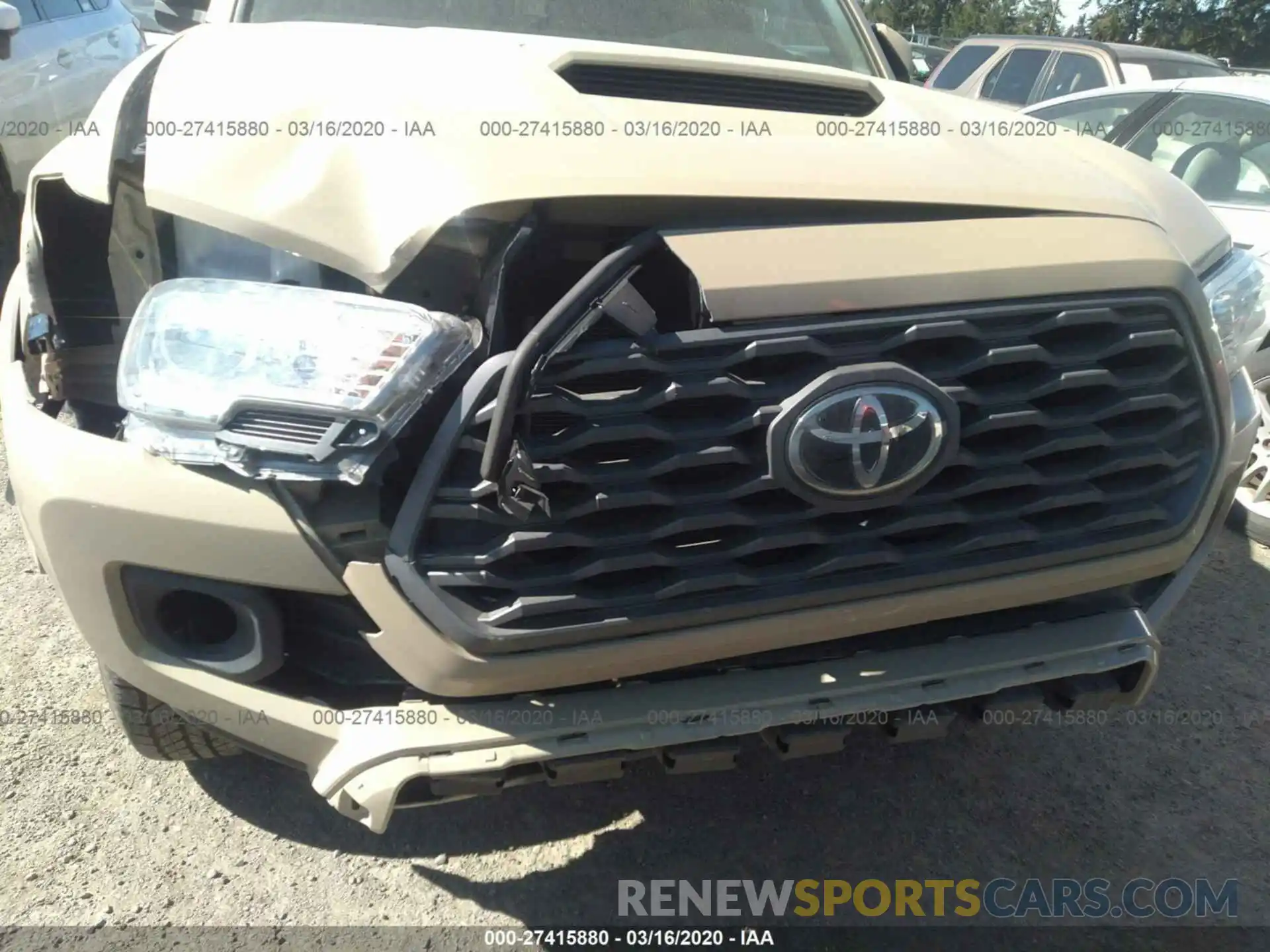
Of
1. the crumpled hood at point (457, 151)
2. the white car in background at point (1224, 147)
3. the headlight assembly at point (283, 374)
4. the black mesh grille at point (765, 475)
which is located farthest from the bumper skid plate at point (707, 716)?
the white car in background at point (1224, 147)

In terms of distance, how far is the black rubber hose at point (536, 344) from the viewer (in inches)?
58.4

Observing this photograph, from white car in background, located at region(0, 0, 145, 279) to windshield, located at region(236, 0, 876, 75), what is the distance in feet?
10.3

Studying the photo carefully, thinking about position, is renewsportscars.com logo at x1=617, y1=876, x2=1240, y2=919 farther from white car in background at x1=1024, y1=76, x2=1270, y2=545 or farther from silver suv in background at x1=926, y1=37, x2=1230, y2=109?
silver suv in background at x1=926, y1=37, x2=1230, y2=109

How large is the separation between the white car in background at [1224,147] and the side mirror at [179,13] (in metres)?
3.86

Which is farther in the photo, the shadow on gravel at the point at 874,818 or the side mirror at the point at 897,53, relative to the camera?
the side mirror at the point at 897,53

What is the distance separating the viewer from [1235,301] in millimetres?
2441

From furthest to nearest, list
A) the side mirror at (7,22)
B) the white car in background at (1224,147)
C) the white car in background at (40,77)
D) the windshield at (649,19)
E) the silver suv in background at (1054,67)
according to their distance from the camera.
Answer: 1. the silver suv in background at (1054,67)
2. the white car in background at (40,77)
3. the side mirror at (7,22)
4. the white car in background at (1224,147)
5. the windshield at (649,19)

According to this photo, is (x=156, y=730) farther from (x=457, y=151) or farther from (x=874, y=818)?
(x=874, y=818)

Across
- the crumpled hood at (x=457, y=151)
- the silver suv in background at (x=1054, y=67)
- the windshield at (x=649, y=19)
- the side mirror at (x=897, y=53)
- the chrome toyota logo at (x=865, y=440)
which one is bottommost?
the silver suv in background at (x=1054, y=67)

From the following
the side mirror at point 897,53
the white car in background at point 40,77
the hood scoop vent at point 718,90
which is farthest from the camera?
the white car in background at point 40,77

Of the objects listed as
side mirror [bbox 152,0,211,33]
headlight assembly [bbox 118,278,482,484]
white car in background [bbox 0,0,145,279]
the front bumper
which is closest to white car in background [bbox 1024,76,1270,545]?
the front bumper

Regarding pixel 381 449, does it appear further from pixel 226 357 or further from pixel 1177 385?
pixel 1177 385

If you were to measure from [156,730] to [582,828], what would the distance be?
1016 mm

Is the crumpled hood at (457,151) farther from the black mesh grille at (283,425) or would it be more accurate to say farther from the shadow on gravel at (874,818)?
the shadow on gravel at (874,818)
